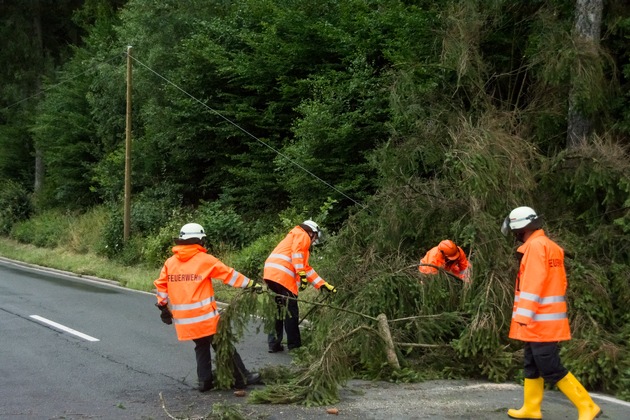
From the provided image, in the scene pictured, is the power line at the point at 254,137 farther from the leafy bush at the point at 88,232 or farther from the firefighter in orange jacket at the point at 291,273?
the leafy bush at the point at 88,232

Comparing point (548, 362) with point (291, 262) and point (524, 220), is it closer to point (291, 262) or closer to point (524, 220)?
point (524, 220)

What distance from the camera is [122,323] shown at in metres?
11.1

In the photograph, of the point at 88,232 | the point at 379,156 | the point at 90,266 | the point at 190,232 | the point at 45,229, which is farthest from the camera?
the point at 45,229

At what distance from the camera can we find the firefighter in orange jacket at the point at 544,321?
217 inches

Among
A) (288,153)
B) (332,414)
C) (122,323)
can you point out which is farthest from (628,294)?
(288,153)

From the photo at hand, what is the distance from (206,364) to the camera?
22.3ft

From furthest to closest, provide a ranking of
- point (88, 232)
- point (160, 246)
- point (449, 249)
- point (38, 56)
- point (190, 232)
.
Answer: point (38, 56)
point (88, 232)
point (160, 246)
point (449, 249)
point (190, 232)

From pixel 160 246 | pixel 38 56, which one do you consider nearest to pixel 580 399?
pixel 160 246

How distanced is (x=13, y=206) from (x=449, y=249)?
30.6 m

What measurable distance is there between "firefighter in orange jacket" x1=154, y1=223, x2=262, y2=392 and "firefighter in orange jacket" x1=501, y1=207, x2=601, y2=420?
2.80m

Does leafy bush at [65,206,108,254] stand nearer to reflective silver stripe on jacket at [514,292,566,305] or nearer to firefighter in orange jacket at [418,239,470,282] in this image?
firefighter in orange jacket at [418,239,470,282]

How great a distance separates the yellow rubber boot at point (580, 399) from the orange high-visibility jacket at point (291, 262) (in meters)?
3.60

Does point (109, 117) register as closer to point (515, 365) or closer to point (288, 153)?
point (288, 153)

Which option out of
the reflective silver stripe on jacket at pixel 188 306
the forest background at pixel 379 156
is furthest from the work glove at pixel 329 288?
the reflective silver stripe on jacket at pixel 188 306
